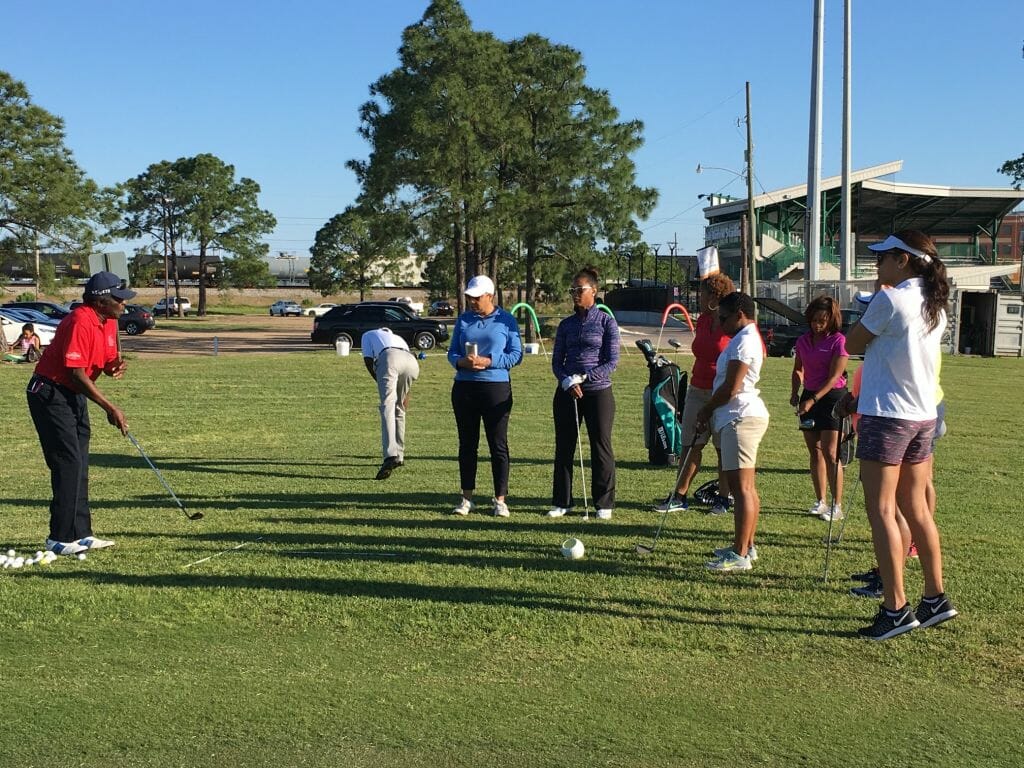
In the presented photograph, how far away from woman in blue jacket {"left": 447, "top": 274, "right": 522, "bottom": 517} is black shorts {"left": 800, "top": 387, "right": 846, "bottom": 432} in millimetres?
2329

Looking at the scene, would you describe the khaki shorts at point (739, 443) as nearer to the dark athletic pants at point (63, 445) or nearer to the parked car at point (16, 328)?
the dark athletic pants at point (63, 445)

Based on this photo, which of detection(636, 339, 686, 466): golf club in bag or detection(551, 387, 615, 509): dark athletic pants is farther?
detection(636, 339, 686, 466): golf club in bag

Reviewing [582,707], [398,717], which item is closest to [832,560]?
[582,707]

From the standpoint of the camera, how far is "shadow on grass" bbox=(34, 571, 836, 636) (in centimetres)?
526

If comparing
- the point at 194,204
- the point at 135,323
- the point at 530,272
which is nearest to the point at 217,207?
the point at 194,204

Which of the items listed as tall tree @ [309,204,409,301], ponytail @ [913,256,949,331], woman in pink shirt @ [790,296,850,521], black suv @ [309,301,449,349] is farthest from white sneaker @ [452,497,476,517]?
tall tree @ [309,204,409,301]

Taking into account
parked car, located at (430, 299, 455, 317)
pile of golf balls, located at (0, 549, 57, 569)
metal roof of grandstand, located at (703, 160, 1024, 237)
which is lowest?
pile of golf balls, located at (0, 549, 57, 569)

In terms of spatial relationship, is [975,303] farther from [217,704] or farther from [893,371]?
[217,704]

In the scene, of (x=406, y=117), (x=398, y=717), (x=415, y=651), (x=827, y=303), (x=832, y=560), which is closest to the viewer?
(x=398, y=717)

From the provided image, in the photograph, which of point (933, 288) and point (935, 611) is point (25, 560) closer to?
point (935, 611)

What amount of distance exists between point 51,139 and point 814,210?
2915 cm

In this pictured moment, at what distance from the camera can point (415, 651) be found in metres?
4.80

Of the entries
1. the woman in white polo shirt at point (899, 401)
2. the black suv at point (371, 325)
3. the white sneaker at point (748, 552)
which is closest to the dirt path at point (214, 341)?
the black suv at point (371, 325)

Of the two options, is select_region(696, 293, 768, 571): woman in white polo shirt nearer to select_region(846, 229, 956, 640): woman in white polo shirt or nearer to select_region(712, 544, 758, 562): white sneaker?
select_region(712, 544, 758, 562): white sneaker
